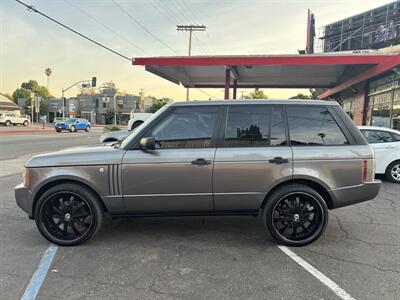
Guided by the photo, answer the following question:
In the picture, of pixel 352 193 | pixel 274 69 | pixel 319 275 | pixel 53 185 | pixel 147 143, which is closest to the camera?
pixel 319 275

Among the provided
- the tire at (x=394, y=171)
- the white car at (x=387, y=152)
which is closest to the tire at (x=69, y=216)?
the white car at (x=387, y=152)

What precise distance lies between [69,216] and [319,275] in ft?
9.88

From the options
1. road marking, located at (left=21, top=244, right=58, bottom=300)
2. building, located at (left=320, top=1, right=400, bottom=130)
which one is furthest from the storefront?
road marking, located at (left=21, top=244, right=58, bottom=300)

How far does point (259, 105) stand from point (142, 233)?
2.40 m

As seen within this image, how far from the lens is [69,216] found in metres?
3.86

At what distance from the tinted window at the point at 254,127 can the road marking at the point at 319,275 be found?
4.42 feet

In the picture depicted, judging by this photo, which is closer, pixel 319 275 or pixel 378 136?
pixel 319 275

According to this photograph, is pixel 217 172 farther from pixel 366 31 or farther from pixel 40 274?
pixel 366 31

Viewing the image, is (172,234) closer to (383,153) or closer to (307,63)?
(383,153)

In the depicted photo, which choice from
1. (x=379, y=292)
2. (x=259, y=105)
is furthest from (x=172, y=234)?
(x=379, y=292)

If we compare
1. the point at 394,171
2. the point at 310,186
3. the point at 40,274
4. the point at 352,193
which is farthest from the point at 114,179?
the point at 394,171

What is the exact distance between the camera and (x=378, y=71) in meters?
12.2

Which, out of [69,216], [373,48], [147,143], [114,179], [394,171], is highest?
[373,48]

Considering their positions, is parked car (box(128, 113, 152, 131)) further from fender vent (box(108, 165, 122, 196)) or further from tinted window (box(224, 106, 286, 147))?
tinted window (box(224, 106, 286, 147))
